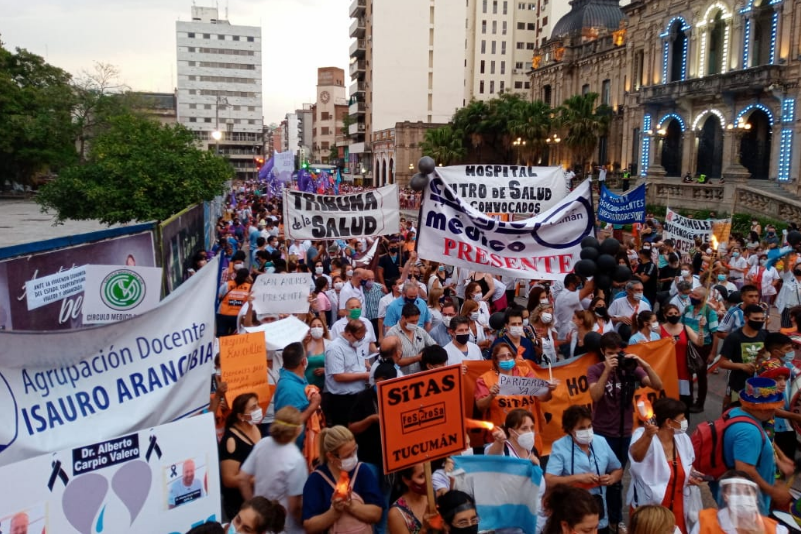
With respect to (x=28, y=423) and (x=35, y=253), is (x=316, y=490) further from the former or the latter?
(x=35, y=253)

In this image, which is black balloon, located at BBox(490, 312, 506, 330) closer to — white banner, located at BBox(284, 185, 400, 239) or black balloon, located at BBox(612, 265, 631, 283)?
black balloon, located at BBox(612, 265, 631, 283)

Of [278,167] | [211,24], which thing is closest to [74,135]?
[278,167]

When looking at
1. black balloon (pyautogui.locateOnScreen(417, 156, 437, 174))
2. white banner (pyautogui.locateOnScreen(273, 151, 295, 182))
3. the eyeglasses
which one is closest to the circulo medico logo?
black balloon (pyautogui.locateOnScreen(417, 156, 437, 174))

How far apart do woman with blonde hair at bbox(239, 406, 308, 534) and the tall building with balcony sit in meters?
118

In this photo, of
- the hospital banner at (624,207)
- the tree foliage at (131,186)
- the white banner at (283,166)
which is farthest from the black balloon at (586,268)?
the white banner at (283,166)

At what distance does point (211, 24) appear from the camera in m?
119

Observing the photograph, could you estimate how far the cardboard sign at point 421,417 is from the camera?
174 inches

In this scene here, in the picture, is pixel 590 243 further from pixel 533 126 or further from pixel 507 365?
pixel 533 126

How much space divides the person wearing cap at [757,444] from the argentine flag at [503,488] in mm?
1310

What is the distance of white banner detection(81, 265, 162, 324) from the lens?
6676 millimetres

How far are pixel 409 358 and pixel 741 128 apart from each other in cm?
3563

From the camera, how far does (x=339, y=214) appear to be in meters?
11.0

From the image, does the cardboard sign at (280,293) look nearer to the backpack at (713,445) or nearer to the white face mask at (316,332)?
the white face mask at (316,332)

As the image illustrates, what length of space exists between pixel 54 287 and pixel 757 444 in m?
6.54
